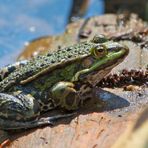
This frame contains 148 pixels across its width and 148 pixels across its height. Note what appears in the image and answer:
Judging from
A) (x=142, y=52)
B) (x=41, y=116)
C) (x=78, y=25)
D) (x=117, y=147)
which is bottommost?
(x=117, y=147)

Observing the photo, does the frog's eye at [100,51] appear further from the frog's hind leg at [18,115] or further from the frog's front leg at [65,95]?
the frog's hind leg at [18,115]

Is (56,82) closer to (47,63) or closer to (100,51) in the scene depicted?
(47,63)

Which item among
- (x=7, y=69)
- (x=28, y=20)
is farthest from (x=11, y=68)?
(x=28, y=20)

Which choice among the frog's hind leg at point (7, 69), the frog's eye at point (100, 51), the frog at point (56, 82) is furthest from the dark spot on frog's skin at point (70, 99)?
the frog's hind leg at point (7, 69)

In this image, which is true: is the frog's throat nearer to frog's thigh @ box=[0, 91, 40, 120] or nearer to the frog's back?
the frog's back

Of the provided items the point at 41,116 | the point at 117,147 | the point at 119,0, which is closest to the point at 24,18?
the point at 119,0

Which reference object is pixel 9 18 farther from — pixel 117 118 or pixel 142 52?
pixel 117 118

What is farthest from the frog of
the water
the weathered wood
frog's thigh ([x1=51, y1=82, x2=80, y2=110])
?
the water

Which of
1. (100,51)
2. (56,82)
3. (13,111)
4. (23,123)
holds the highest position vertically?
(100,51)

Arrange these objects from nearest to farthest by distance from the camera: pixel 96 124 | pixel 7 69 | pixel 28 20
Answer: pixel 96 124
pixel 7 69
pixel 28 20
